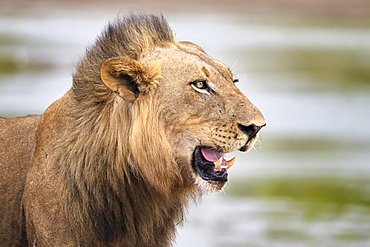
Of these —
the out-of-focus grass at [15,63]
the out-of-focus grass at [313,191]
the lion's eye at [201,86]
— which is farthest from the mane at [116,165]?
the out-of-focus grass at [15,63]

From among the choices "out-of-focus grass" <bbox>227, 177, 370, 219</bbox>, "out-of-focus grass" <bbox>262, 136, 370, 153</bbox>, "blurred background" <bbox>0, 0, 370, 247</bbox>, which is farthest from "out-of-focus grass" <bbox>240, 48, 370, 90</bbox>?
"out-of-focus grass" <bbox>227, 177, 370, 219</bbox>

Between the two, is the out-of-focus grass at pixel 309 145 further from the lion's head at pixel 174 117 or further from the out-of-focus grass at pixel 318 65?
the lion's head at pixel 174 117

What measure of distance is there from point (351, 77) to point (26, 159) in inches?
638

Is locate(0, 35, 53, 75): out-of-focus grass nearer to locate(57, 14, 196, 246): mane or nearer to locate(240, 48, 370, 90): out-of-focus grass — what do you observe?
locate(240, 48, 370, 90): out-of-focus grass

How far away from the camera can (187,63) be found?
4.47 m

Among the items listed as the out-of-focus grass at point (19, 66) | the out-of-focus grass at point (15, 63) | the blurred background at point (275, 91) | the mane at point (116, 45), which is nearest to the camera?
the mane at point (116, 45)

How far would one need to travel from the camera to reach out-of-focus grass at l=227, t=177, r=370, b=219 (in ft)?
31.2

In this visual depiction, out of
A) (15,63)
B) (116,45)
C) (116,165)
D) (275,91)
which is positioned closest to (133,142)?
(116,165)

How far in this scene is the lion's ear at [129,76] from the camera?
4289mm

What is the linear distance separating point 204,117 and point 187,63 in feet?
1.13

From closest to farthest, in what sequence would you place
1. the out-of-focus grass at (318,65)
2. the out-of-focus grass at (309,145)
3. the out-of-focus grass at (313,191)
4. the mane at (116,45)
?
the mane at (116,45), the out-of-focus grass at (313,191), the out-of-focus grass at (309,145), the out-of-focus grass at (318,65)

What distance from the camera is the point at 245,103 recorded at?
14.3 ft

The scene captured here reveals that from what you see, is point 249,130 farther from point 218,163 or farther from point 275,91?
point 275,91

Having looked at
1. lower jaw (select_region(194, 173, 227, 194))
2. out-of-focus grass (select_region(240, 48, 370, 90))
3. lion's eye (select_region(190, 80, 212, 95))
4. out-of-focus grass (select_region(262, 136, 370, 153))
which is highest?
out-of-focus grass (select_region(240, 48, 370, 90))
